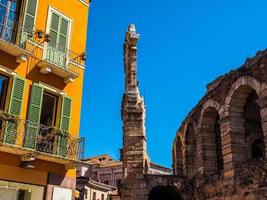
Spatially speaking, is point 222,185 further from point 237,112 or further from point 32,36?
point 32,36

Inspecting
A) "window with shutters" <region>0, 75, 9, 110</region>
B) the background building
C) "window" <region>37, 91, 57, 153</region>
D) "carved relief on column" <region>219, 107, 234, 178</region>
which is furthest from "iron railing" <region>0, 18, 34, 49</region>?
the background building

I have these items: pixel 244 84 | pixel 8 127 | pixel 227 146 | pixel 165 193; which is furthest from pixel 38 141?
pixel 165 193

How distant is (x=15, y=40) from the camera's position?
34.2 ft

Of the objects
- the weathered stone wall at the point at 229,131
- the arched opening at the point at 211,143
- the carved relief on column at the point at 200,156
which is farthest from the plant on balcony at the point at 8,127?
the arched opening at the point at 211,143

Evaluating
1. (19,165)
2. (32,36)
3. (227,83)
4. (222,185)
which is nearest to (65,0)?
(32,36)

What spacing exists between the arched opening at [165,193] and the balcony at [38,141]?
336 inches

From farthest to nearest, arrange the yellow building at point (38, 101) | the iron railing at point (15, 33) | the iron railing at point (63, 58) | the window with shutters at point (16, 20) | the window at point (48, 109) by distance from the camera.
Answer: the iron railing at point (63, 58)
the window at point (48, 109)
the window with shutters at point (16, 20)
the iron railing at point (15, 33)
the yellow building at point (38, 101)

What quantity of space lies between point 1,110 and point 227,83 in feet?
32.2

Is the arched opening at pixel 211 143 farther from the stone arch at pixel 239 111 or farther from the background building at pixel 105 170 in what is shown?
the background building at pixel 105 170

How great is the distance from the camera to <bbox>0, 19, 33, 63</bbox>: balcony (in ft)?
32.4

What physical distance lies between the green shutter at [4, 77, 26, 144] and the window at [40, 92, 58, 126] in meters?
1.02

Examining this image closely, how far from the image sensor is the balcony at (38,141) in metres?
9.34

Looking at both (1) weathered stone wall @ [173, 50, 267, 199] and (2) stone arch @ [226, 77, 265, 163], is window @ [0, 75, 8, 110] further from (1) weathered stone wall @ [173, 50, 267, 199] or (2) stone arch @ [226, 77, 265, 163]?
(2) stone arch @ [226, 77, 265, 163]

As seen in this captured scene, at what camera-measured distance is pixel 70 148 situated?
10.7m
